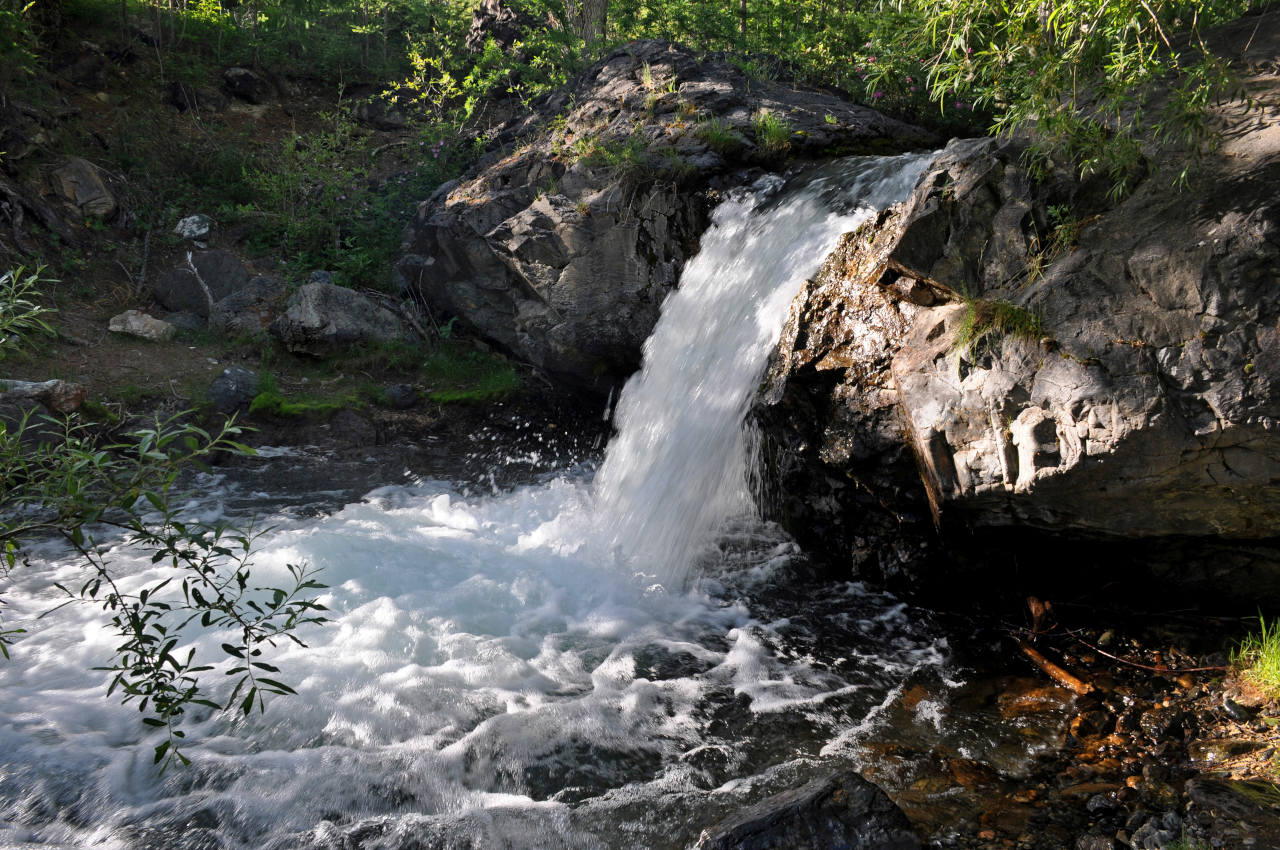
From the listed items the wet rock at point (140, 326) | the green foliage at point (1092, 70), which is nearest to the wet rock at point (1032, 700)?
the green foliage at point (1092, 70)

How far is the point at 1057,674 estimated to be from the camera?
14.1ft

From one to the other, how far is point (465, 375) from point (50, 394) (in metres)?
4.14

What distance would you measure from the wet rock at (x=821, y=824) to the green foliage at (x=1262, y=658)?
2187mm

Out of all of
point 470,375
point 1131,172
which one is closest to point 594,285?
point 470,375

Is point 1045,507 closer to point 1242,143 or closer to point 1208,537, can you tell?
point 1208,537

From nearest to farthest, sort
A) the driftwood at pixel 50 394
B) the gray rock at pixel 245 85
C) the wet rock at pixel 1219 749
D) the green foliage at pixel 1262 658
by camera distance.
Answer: the wet rock at pixel 1219 749 < the green foliage at pixel 1262 658 < the driftwood at pixel 50 394 < the gray rock at pixel 245 85

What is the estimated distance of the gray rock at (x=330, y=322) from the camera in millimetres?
9539

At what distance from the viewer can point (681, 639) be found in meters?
5.07

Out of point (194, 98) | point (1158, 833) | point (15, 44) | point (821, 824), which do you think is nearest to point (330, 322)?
point (15, 44)

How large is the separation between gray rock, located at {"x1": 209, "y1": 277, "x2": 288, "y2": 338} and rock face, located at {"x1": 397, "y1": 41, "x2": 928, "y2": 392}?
226cm

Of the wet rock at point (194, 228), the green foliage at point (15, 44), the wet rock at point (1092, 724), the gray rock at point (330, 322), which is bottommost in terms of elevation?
the wet rock at point (1092, 724)

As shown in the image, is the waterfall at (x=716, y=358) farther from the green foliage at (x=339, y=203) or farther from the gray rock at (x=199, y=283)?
the gray rock at (x=199, y=283)

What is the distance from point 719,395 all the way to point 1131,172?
3.10 meters

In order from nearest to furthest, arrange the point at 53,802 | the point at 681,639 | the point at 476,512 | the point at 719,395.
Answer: the point at 53,802, the point at 681,639, the point at 719,395, the point at 476,512
